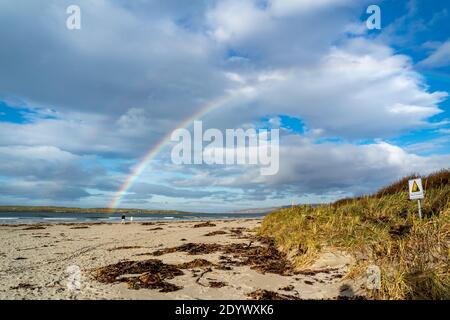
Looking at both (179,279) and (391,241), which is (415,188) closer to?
(391,241)

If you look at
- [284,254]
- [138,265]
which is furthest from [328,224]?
[138,265]

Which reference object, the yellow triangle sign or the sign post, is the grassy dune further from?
the yellow triangle sign

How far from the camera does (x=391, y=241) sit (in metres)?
7.64

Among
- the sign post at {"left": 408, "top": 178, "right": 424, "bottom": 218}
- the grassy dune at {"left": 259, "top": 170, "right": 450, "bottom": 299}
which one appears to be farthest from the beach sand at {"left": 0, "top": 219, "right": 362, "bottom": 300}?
the sign post at {"left": 408, "top": 178, "right": 424, "bottom": 218}

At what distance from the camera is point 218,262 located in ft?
31.4

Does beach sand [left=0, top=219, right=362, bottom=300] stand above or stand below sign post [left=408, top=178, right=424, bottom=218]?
below

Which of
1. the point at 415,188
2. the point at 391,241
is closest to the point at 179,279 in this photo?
the point at 391,241

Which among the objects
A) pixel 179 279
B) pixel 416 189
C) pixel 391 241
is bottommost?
pixel 179 279

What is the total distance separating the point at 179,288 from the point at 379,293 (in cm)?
384

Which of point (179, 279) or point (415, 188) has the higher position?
point (415, 188)

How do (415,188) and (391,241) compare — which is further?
(415,188)

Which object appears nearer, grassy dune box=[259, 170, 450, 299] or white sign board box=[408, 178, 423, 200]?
A: grassy dune box=[259, 170, 450, 299]

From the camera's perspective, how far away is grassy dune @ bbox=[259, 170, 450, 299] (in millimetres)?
5844
